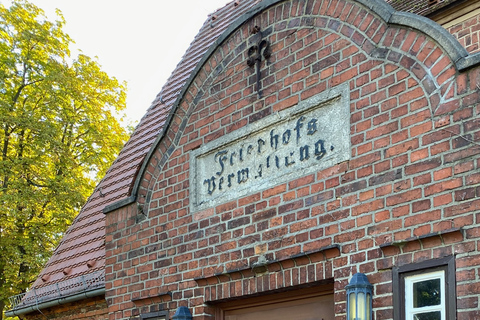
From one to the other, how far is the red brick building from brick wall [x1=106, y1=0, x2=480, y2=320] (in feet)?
0.04

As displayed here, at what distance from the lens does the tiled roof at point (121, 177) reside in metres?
9.37

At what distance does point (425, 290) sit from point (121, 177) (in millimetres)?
5858

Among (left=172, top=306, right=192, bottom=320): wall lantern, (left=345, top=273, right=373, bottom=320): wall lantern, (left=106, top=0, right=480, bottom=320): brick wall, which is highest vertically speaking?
(left=106, top=0, right=480, bottom=320): brick wall

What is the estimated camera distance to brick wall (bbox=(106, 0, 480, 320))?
4.74 meters

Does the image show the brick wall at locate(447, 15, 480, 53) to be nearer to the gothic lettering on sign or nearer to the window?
the gothic lettering on sign

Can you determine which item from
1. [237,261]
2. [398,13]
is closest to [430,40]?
[398,13]

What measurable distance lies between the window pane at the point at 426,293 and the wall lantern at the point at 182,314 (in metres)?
2.51

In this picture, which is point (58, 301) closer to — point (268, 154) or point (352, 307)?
point (268, 154)

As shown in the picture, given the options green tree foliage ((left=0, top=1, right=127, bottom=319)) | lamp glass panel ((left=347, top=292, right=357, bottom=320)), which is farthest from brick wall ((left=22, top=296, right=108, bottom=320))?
green tree foliage ((left=0, top=1, right=127, bottom=319))

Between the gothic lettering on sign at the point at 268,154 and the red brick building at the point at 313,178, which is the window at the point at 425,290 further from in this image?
the gothic lettering on sign at the point at 268,154

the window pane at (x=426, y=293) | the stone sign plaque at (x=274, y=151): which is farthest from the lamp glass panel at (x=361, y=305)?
the stone sign plaque at (x=274, y=151)

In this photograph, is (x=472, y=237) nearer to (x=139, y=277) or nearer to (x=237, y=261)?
(x=237, y=261)

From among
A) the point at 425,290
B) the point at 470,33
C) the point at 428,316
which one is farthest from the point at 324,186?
the point at 470,33

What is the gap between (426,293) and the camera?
471cm
